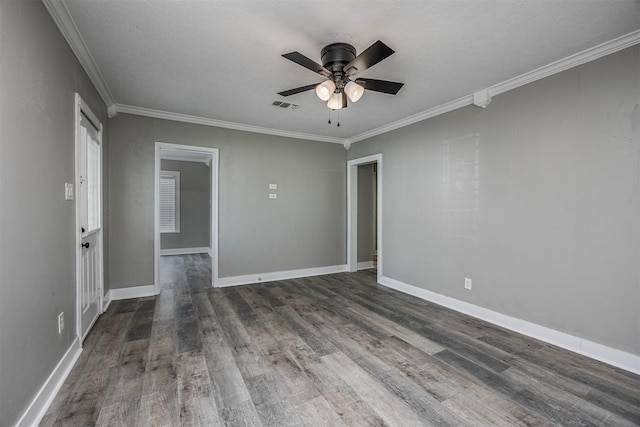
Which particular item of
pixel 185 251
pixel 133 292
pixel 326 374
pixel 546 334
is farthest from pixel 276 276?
pixel 185 251

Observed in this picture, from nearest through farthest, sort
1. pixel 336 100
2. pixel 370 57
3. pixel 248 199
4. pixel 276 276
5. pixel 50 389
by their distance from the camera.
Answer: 1. pixel 50 389
2. pixel 370 57
3. pixel 336 100
4. pixel 248 199
5. pixel 276 276

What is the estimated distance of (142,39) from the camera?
2.29 meters

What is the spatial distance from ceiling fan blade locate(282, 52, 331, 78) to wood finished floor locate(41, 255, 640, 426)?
2.25 metres

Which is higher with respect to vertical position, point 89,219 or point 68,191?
point 68,191

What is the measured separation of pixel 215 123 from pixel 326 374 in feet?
12.3

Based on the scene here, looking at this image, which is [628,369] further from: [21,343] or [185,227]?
[185,227]

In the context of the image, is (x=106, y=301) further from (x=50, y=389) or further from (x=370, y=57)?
(x=370, y=57)

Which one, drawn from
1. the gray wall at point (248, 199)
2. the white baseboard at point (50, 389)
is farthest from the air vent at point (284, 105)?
the white baseboard at point (50, 389)

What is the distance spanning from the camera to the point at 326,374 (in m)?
2.20

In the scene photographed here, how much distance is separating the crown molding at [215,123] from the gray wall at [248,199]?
0.22 ft

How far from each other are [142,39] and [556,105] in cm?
353

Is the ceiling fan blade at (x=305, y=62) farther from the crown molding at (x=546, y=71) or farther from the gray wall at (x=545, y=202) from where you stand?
the gray wall at (x=545, y=202)

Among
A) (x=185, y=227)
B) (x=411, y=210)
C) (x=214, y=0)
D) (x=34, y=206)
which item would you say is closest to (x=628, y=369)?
(x=411, y=210)

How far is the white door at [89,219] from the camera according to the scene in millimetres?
2576
